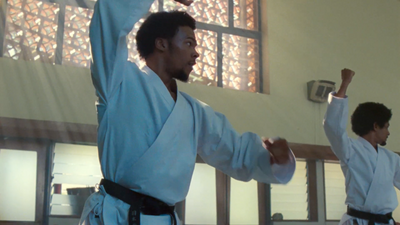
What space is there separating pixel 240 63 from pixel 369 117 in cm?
166

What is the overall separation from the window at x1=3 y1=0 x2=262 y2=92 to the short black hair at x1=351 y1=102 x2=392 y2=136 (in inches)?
58.1

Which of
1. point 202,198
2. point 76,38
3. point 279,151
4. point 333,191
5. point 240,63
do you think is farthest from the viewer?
point 333,191

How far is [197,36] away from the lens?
13.7 feet

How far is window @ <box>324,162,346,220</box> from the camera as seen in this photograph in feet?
15.0

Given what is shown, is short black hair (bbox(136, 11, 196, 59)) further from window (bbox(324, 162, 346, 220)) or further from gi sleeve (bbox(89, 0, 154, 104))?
window (bbox(324, 162, 346, 220))

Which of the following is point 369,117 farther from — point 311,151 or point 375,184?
point 311,151

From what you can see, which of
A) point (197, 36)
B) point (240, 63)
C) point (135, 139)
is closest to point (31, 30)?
point (197, 36)

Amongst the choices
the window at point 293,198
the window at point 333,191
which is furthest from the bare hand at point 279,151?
the window at point 333,191

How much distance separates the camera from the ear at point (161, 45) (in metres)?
1.66

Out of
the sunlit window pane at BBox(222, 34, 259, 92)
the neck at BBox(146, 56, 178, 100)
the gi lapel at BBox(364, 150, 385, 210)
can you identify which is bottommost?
the gi lapel at BBox(364, 150, 385, 210)

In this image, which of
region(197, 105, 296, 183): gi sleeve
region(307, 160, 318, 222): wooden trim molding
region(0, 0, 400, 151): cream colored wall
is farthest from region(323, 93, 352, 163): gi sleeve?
region(307, 160, 318, 222): wooden trim molding

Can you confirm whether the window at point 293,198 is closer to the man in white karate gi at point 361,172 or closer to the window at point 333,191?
the window at point 333,191

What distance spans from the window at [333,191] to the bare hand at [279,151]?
3.29 metres

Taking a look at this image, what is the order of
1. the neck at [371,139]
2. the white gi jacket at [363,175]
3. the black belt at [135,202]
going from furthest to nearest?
the neck at [371,139]
the white gi jacket at [363,175]
the black belt at [135,202]
